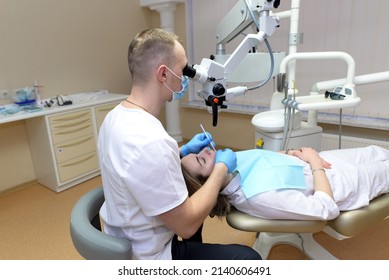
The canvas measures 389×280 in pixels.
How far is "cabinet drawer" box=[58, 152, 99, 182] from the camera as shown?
244 centimetres

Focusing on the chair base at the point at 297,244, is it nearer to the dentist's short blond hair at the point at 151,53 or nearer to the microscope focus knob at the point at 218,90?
the microscope focus knob at the point at 218,90

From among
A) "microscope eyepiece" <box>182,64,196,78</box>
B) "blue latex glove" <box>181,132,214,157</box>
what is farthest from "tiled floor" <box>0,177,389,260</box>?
"microscope eyepiece" <box>182,64,196,78</box>

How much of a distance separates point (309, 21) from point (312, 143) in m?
1.13

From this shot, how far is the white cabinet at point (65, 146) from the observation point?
2338 millimetres

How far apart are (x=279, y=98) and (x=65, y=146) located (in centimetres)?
180

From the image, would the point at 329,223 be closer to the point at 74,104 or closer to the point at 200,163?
the point at 200,163

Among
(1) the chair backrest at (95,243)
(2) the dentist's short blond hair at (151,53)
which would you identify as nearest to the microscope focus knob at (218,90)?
(2) the dentist's short blond hair at (151,53)

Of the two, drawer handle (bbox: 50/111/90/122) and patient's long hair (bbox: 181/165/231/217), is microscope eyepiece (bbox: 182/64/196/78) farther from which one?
drawer handle (bbox: 50/111/90/122)

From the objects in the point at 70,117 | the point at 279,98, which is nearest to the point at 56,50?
the point at 70,117

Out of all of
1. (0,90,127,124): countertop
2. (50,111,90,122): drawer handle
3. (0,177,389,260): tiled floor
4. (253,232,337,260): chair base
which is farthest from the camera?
(50,111,90,122): drawer handle

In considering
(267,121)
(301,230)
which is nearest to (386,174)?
(301,230)

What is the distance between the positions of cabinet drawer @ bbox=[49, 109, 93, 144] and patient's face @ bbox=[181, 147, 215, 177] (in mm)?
1618

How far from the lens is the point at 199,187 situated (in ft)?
3.57

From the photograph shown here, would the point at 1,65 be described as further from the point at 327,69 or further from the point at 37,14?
the point at 327,69
